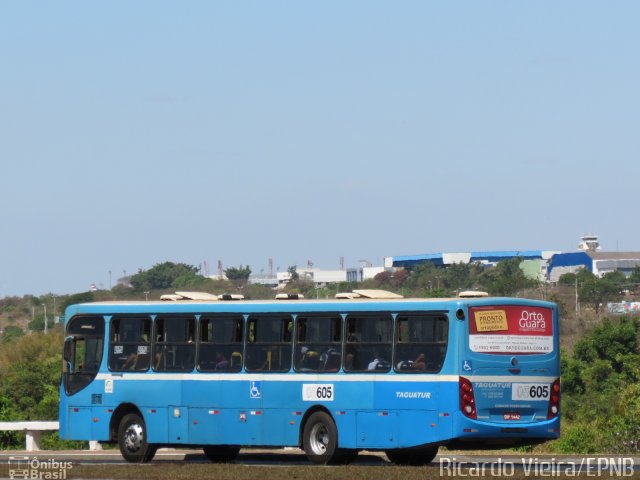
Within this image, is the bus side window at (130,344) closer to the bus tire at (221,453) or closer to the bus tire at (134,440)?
the bus tire at (134,440)

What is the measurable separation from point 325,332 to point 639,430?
22465mm

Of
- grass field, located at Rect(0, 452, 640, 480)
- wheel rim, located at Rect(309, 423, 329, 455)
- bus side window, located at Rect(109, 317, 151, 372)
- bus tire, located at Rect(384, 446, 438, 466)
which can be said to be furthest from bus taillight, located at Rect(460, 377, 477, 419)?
bus side window, located at Rect(109, 317, 151, 372)

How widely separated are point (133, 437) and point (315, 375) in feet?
14.6

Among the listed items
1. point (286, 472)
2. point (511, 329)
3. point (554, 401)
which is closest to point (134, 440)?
point (286, 472)

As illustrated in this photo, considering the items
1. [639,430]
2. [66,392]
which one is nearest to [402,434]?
[66,392]

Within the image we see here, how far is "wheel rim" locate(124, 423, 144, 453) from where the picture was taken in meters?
29.6

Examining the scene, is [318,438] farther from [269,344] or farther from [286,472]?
[286,472]

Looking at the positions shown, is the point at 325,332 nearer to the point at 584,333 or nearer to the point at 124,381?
the point at 124,381

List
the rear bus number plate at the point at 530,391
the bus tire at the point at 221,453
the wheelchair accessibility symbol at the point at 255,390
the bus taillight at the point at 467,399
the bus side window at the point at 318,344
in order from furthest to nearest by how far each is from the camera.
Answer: the bus tire at the point at 221,453
the wheelchair accessibility symbol at the point at 255,390
the bus side window at the point at 318,344
the rear bus number plate at the point at 530,391
the bus taillight at the point at 467,399

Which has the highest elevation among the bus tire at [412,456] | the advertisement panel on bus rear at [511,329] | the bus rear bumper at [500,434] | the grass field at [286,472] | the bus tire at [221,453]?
the advertisement panel on bus rear at [511,329]

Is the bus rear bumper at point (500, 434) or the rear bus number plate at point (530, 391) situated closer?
the bus rear bumper at point (500, 434)

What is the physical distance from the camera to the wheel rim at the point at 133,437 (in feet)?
97.1

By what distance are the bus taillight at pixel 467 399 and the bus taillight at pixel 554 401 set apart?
1806mm

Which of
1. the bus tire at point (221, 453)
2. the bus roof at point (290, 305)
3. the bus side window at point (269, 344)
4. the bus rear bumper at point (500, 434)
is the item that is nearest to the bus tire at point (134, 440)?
the bus tire at point (221, 453)
